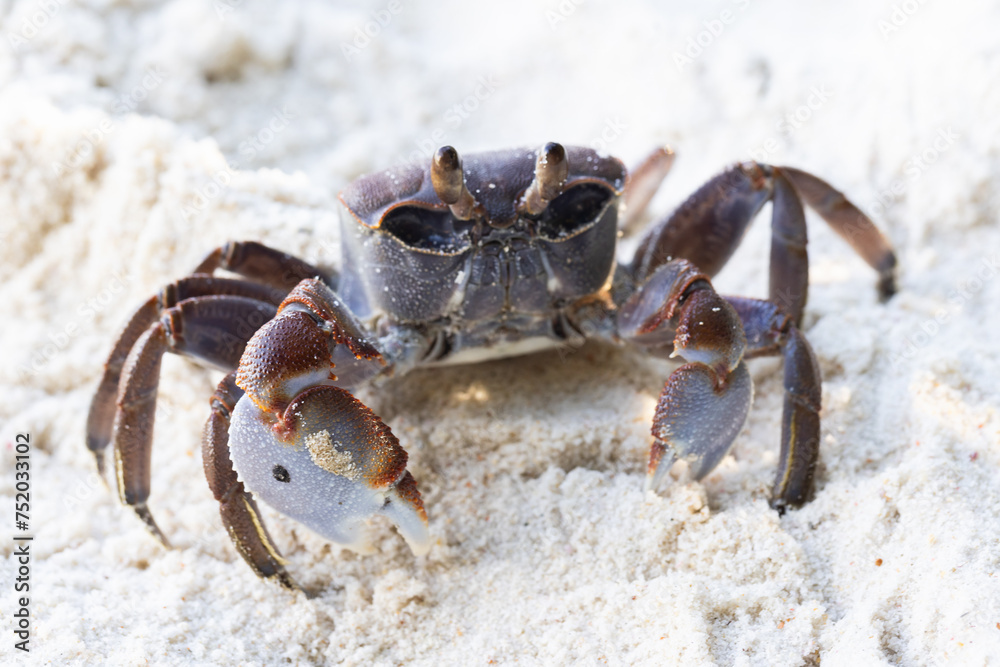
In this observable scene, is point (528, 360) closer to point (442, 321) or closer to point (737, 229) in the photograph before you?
point (442, 321)

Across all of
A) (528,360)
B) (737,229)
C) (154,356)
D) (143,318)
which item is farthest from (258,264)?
(737,229)

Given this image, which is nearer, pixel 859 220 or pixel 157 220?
pixel 859 220

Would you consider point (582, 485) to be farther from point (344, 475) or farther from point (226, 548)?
point (226, 548)

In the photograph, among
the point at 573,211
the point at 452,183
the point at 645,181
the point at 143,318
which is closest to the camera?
the point at 452,183

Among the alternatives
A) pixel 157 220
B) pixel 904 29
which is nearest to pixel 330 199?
pixel 157 220

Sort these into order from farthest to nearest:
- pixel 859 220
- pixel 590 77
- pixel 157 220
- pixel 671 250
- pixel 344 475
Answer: pixel 590 77 < pixel 157 220 < pixel 859 220 < pixel 671 250 < pixel 344 475

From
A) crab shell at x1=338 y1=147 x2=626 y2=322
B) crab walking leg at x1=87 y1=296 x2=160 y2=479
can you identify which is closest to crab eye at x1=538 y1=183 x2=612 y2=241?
crab shell at x1=338 y1=147 x2=626 y2=322
